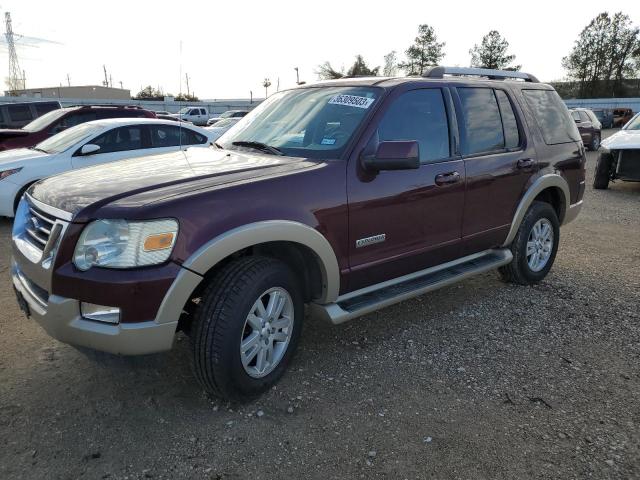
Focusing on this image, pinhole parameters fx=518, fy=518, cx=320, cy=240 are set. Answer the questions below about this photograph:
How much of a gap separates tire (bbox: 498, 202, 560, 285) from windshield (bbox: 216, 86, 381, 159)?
209cm

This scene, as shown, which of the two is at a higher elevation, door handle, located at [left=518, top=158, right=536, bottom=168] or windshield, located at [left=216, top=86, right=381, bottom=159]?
windshield, located at [left=216, top=86, right=381, bottom=159]

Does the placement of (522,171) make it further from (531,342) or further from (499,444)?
(499,444)

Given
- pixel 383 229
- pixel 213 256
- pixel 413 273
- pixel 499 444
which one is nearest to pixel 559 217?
pixel 413 273

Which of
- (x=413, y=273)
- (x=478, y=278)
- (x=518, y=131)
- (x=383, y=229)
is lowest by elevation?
(x=478, y=278)

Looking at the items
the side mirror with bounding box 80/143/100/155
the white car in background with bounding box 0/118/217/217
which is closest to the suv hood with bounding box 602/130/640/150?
the white car in background with bounding box 0/118/217/217

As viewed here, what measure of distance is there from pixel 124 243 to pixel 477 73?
3396mm

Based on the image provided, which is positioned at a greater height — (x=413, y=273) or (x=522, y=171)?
(x=522, y=171)

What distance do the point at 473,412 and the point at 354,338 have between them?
1.14m

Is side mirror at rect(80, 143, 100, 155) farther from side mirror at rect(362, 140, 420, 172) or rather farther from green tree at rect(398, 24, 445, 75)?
green tree at rect(398, 24, 445, 75)

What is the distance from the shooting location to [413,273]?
382cm

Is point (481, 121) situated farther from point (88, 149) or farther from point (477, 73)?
point (88, 149)

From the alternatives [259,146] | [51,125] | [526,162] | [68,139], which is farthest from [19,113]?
[526,162]

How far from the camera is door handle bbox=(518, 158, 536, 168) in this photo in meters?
4.47

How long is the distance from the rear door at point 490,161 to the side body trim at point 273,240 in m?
1.40
